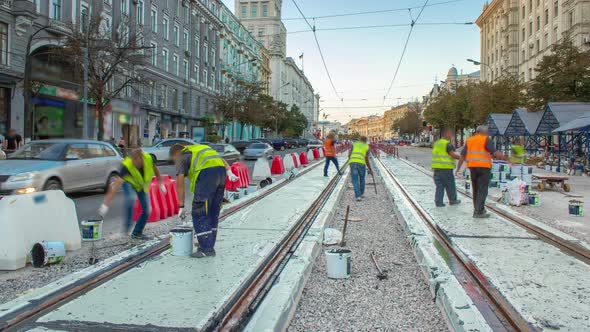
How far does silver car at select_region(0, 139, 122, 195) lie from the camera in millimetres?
9680

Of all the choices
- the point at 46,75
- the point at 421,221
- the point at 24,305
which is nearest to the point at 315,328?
the point at 24,305

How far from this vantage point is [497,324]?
3.95 meters

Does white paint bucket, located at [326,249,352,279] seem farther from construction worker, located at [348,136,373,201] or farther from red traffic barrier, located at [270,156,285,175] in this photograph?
red traffic barrier, located at [270,156,285,175]

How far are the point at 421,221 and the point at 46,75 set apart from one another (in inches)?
992

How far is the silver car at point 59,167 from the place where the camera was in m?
9.68

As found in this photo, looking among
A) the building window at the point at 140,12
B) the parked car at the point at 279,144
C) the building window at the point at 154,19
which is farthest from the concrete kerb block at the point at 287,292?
the parked car at the point at 279,144

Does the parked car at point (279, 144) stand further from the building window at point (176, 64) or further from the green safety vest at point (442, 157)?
the green safety vest at point (442, 157)

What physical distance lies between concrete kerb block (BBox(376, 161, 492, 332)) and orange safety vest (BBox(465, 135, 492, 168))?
2.09 metres

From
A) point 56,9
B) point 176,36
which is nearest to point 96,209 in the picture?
point 56,9

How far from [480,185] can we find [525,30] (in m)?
62.2

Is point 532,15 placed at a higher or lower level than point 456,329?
higher

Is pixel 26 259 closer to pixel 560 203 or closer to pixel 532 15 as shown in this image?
pixel 560 203

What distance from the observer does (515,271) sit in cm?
549

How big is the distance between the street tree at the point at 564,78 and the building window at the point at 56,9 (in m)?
30.4
